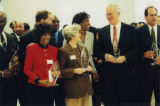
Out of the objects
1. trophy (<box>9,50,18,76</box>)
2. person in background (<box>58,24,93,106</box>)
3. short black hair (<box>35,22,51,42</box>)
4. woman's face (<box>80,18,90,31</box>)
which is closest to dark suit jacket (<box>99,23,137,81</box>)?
woman's face (<box>80,18,90,31</box>)

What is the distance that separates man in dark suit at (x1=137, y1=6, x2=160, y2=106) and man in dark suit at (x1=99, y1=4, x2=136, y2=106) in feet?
0.49

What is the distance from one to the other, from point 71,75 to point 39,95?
1.50 ft

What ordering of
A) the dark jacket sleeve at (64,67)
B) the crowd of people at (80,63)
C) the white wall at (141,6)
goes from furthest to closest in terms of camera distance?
the white wall at (141,6) → the dark jacket sleeve at (64,67) → the crowd of people at (80,63)

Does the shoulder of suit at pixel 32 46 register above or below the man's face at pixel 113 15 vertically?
below

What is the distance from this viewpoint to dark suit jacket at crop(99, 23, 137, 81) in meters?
3.86

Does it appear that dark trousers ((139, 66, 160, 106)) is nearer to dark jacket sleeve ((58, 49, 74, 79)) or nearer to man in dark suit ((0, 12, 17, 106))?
dark jacket sleeve ((58, 49, 74, 79))

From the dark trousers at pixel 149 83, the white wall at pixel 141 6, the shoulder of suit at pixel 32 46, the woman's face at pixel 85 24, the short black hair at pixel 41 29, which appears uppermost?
the white wall at pixel 141 6

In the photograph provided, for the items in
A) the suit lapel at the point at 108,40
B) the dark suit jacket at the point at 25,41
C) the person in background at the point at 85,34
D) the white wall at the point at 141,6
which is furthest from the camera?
the white wall at the point at 141,6

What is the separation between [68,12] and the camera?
7.12 metres

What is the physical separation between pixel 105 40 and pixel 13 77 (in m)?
1.44

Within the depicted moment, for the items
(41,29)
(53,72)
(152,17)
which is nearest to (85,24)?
(152,17)

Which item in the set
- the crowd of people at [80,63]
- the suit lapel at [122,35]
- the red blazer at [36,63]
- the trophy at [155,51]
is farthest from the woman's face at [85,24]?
the red blazer at [36,63]

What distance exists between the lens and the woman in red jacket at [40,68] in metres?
3.03

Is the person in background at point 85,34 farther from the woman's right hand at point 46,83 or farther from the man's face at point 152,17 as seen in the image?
the woman's right hand at point 46,83
